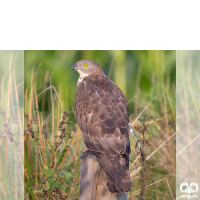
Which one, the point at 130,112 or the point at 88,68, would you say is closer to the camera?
the point at 88,68

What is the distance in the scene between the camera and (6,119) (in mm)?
5539

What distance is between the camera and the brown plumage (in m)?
3.07

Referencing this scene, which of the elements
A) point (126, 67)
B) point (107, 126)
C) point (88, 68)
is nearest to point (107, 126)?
point (107, 126)

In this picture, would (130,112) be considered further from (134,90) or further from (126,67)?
(126,67)

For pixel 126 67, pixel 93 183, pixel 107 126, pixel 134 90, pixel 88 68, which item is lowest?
pixel 93 183

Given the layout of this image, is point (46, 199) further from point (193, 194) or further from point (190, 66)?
point (190, 66)

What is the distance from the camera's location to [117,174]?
119 inches

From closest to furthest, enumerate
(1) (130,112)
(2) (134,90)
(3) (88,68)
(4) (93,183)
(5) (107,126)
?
(4) (93,183) → (5) (107,126) → (3) (88,68) → (1) (130,112) → (2) (134,90)

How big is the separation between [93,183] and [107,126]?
77 cm

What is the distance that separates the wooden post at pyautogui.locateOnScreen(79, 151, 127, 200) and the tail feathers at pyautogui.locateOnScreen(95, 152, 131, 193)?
6 cm

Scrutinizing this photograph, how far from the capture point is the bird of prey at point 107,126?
3072mm

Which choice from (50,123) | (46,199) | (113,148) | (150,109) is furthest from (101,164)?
(150,109)

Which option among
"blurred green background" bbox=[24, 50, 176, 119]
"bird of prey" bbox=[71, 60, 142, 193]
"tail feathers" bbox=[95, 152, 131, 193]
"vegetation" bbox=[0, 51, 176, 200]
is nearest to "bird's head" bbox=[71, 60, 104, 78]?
"bird of prey" bbox=[71, 60, 142, 193]

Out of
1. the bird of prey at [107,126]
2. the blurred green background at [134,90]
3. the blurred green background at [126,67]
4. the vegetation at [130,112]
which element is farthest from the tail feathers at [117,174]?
the blurred green background at [126,67]
